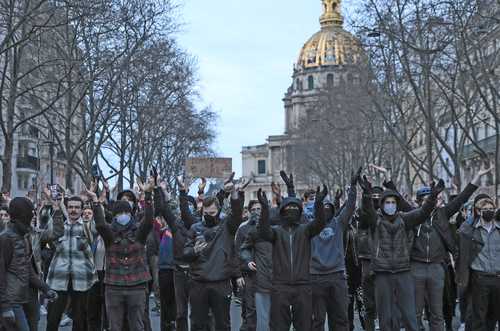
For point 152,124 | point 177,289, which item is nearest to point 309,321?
point 177,289

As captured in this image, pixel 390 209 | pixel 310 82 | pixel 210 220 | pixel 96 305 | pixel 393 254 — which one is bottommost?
pixel 96 305

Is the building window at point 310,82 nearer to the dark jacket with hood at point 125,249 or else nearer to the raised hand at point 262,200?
the dark jacket with hood at point 125,249

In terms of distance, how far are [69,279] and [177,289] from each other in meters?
1.30

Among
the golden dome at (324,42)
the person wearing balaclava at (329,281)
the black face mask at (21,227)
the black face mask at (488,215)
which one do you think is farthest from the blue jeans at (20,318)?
the golden dome at (324,42)

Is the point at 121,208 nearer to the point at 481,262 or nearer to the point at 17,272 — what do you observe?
the point at 17,272

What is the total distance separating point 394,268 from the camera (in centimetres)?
984

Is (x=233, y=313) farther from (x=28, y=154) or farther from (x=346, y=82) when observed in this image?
(x=28, y=154)

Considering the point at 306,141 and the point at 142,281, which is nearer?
the point at 142,281

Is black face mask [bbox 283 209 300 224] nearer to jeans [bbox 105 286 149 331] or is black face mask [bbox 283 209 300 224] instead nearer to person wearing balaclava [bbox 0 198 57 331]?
jeans [bbox 105 286 149 331]

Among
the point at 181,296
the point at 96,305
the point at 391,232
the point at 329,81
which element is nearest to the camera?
the point at 391,232

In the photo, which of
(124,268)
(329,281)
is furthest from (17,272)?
(329,281)

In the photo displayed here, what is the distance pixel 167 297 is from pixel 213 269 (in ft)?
7.81

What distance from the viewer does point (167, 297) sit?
11430 mm

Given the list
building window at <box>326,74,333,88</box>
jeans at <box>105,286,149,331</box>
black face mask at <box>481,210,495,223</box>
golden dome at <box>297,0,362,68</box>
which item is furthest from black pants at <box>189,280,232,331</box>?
golden dome at <box>297,0,362,68</box>
